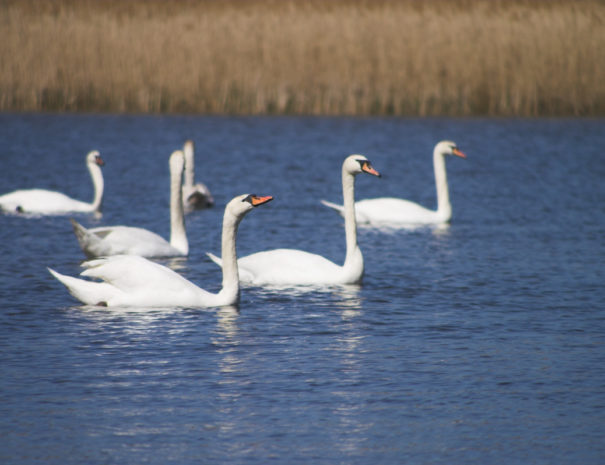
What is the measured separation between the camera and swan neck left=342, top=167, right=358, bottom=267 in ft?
33.6

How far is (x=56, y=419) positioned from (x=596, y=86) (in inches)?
792

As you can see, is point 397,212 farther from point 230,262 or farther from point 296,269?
point 230,262

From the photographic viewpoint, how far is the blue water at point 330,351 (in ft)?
19.0

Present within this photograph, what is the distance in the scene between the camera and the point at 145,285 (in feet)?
29.1

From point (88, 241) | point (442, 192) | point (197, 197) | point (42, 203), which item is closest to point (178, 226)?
point (88, 241)

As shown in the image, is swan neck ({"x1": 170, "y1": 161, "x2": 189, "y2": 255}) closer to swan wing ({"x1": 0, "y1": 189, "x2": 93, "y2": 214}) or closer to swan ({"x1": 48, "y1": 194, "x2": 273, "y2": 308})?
Answer: swan ({"x1": 48, "y1": 194, "x2": 273, "y2": 308})

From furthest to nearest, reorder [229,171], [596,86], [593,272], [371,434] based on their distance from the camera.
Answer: [596,86]
[229,171]
[593,272]
[371,434]

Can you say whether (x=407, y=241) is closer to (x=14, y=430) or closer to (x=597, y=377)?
(x=597, y=377)

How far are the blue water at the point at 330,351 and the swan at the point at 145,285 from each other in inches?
4.9

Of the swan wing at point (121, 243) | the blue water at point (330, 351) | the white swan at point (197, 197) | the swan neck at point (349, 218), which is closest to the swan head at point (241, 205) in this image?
the blue water at point (330, 351)

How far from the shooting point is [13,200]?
14328 millimetres

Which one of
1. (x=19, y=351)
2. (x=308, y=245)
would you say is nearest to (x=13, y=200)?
(x=308, y=245)

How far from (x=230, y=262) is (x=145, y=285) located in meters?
0.71

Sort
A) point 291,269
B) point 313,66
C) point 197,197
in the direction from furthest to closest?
point 313,66 → point 197,197 → point 291,269
